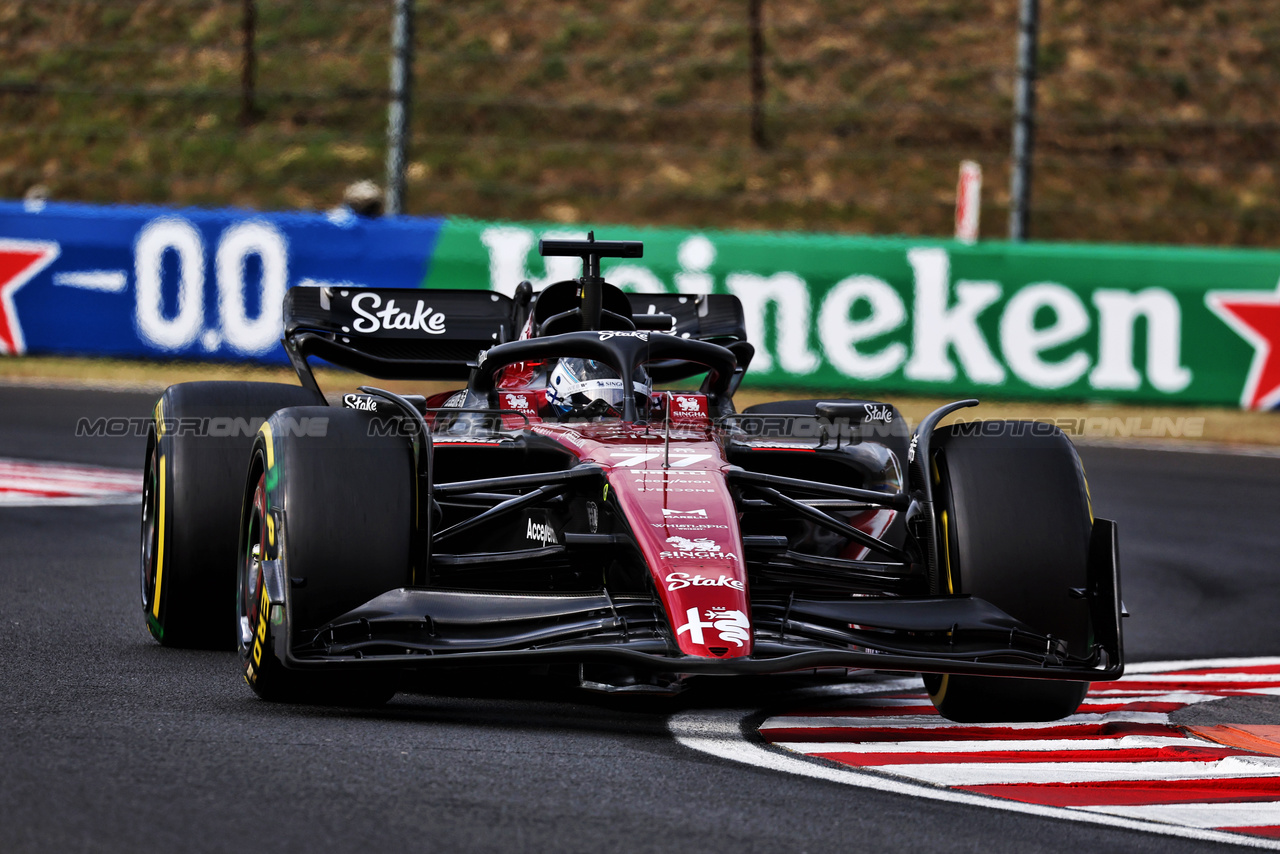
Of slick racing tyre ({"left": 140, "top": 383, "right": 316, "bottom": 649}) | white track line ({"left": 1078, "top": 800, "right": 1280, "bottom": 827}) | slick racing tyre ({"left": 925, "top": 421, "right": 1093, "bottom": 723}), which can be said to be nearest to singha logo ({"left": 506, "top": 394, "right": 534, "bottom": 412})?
slick racing tyre ({"left": 140, "top": 383, "right": 316, "bottom": 649})

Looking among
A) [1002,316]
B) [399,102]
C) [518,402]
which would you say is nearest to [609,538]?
[518,402]

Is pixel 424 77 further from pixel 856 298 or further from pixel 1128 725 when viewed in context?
pixel 1128 725

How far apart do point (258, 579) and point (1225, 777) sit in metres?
2.56

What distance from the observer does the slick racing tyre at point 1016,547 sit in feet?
16.1

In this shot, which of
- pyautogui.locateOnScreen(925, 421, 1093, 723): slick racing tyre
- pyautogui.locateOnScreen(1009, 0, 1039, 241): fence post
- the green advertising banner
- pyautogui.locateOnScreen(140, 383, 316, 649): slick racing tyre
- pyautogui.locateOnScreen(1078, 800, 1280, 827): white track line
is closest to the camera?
pyautogui.locateOnScreen(1078, 800, 1280, 827): white track line

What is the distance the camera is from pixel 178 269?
544 inches

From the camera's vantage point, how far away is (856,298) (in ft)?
44.3

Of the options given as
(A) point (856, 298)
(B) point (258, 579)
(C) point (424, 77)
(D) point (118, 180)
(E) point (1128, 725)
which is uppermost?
(C) point (424, 77)

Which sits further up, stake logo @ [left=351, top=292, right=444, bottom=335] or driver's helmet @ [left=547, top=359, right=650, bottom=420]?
stake logo @ [left=351, top=292, right=444, bottom=335]

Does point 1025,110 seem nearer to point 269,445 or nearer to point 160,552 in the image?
point 160,552

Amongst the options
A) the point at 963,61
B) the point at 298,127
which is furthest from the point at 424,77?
the point at 963,61

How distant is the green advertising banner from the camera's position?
13320mm

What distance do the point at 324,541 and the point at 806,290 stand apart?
362 inches

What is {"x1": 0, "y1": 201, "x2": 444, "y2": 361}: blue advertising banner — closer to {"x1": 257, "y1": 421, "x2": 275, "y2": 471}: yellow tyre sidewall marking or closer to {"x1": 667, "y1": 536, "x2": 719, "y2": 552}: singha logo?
{"x1": 257, "y1": 421, "x2": 275, "y2": 471}: yellow tyre sidewall marking
